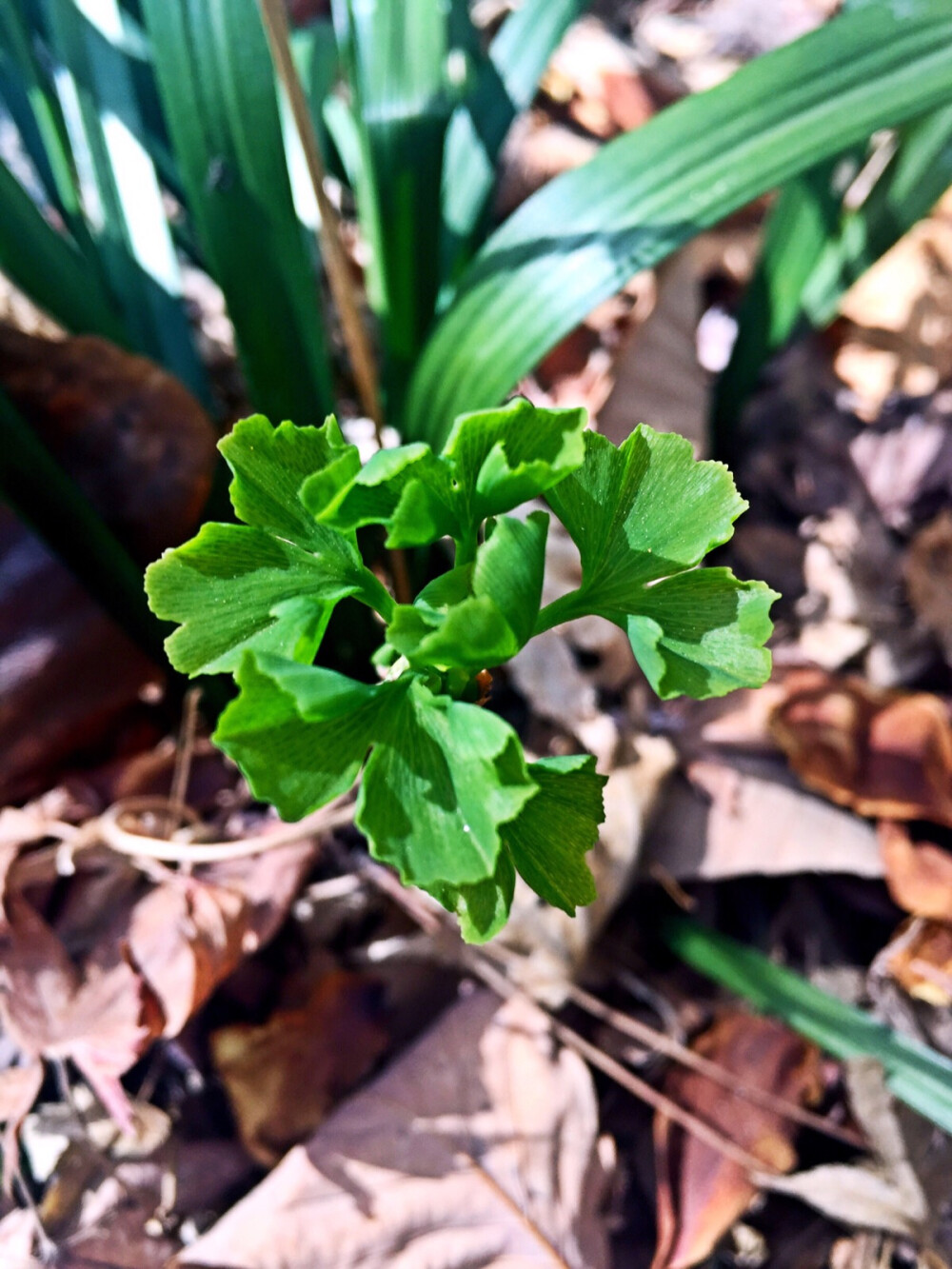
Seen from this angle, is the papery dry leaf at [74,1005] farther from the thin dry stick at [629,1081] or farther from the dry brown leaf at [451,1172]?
the thin dry stick at [629,1081]

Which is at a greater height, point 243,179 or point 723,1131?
point 243,179

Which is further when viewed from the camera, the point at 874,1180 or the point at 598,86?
the point at 598,86

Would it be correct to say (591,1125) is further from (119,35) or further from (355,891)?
(119,35)

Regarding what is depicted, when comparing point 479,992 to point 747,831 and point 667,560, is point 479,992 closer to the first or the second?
point 747,831

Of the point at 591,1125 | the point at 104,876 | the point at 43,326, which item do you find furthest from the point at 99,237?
the point at 591,1125

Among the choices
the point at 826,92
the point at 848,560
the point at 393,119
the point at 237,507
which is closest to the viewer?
the point at 237,507

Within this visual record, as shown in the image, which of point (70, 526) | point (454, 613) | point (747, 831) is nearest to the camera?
point (454, 613)

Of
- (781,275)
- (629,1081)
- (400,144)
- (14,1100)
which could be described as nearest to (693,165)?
(400,144)
